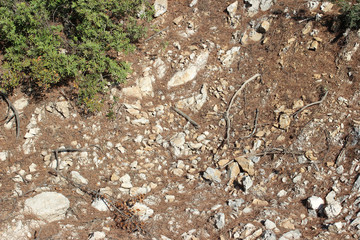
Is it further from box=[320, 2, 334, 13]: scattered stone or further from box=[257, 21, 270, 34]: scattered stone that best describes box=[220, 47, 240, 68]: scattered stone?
box=[320, 2, 334, 13]: scattered stone

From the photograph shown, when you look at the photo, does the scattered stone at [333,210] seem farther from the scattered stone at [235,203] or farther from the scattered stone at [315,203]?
the scattered stone at [235,203]

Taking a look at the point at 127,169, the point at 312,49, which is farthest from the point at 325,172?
the point at 127,169

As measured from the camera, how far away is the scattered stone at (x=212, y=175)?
6.66 metres

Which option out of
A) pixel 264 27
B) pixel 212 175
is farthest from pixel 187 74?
pixel 212 175

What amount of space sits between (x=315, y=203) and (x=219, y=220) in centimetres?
186

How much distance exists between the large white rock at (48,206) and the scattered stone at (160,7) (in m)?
6.17

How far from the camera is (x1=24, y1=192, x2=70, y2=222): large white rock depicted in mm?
5785

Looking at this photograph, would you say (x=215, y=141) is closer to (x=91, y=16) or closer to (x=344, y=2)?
(x=91, y=16)

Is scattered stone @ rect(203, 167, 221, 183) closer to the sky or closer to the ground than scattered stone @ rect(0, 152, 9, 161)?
closer to the ground

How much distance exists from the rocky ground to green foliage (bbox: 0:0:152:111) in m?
0.57

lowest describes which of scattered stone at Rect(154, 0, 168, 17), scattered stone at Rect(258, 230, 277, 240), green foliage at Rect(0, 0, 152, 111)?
scattered stone at Rect(258, 230, 277, 240)

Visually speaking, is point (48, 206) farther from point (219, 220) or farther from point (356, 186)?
point (356, 186)

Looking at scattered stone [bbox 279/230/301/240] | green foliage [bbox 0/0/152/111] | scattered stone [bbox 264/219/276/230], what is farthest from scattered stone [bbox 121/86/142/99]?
scattered stone [bbox 279/230/301/240]

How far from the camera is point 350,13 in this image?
24.1 ft
